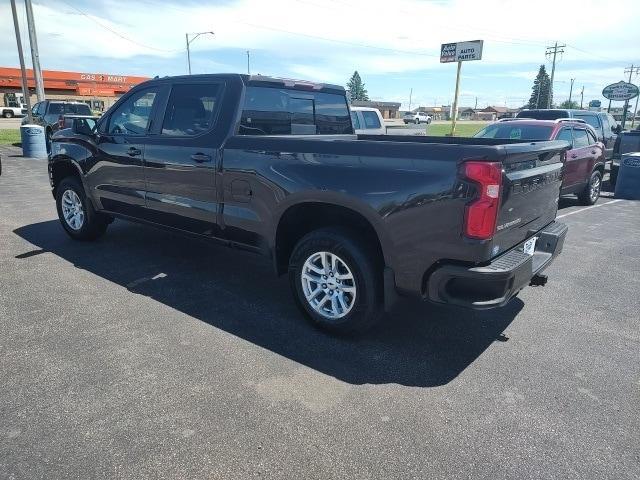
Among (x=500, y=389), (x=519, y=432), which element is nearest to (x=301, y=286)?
(x=500, y=389)

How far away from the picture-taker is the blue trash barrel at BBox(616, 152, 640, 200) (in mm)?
11086

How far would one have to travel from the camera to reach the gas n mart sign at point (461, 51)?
17188mm

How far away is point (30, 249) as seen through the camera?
5801 mm

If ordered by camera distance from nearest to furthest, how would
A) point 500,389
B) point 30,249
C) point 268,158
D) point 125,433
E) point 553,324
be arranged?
1. point 125,433
2. point 500,389
3. point 268,158
4. point 553,324
5. point 30,249

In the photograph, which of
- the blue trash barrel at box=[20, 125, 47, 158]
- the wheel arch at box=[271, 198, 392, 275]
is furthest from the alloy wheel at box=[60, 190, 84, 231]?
the blue trash barrel at box=[20, 125, 47, 158]

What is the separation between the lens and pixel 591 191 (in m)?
9.96

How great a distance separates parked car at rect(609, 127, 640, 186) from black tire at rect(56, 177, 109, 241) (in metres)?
12.9

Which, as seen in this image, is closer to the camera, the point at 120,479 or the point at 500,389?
the point at 120,479

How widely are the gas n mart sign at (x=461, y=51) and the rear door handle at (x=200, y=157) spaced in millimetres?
15782

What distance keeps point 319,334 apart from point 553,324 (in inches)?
80.4

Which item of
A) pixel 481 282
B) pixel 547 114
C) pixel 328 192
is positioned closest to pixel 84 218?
pixel 328 192

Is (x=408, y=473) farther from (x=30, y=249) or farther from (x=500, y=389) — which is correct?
(x=30, y=249)

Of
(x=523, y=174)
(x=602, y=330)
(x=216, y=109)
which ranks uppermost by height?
(x=216, y=109)

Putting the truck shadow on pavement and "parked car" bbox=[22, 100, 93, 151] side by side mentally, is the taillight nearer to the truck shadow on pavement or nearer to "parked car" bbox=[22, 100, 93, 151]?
the truck shadow on pavement
